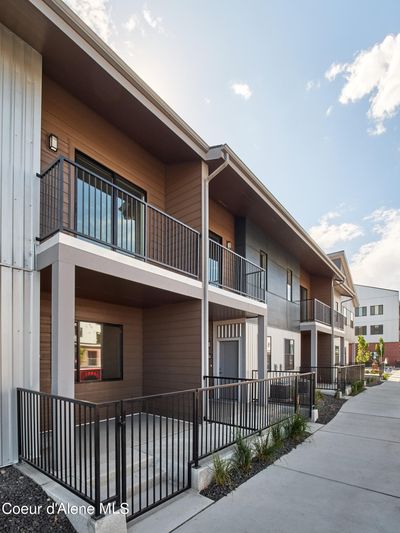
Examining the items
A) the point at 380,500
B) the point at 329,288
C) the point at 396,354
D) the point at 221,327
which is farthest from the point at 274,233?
the point at 396,354

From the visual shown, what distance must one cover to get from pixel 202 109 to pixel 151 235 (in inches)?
233

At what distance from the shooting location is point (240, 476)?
4.95m

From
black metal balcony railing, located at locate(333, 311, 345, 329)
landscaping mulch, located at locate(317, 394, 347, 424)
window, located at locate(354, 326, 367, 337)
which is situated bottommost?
window, located at locate(354, 326, 367, 337)

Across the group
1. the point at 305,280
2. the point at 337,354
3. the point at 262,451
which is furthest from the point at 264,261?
the point at 337,354

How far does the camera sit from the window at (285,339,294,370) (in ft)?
49.4

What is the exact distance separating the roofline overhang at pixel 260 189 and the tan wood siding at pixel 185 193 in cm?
58

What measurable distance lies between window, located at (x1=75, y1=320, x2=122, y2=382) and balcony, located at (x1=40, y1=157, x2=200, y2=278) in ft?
6.37

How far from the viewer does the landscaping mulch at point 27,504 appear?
10.9 feet

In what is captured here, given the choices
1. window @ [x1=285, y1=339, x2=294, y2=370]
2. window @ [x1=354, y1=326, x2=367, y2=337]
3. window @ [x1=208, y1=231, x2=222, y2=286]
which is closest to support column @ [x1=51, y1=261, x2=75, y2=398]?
window @ [x1=208, y1=231, x2=222, y2=286]

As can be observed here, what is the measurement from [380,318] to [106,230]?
46395 millimetres

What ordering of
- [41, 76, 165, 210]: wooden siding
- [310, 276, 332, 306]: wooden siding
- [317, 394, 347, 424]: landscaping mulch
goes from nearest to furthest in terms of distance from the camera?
[41, 76, 165, 210]: wooden siding → [317, 394, 347, 424]: landscaping mulch → [310, 276, 332, 306]: wooden siding

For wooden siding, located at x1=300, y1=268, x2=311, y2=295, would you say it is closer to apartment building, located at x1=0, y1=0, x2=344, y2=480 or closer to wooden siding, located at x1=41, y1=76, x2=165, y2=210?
apartment building, located at x1=0, y1=0, x2=344, y2=480

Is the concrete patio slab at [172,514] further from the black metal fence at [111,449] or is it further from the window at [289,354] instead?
the window at [289,354]

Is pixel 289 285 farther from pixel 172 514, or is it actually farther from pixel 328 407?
pixel 172 514
